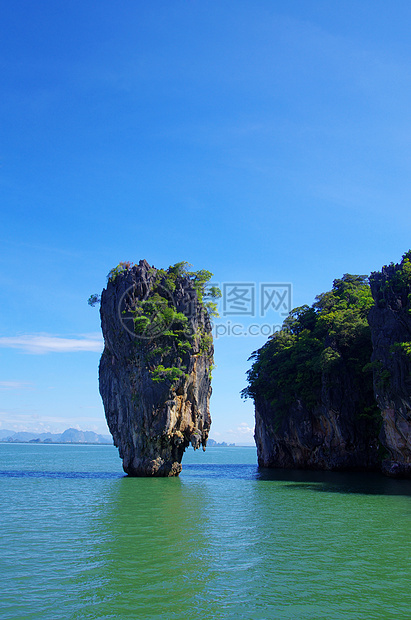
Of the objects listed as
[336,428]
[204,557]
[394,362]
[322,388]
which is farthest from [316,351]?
[204,557]

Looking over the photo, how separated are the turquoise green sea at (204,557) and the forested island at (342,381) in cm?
983

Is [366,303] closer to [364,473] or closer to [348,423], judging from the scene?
[348,423]

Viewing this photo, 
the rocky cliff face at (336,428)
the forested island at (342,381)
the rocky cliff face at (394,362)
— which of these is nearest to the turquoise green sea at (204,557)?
the rocky cliff face at (394,362)

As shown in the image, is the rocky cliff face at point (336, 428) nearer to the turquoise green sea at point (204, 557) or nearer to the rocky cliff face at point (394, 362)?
the rocky cliff face at point (394, 362)

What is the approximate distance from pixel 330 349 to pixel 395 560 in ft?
93.7

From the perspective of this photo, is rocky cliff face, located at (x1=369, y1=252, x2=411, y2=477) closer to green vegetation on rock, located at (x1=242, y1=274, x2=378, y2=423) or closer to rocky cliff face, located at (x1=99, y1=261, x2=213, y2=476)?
green vegetation on rock, located at (x1=242, y1=274, x2=378, y2=423)

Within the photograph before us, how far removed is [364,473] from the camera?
1612 inches

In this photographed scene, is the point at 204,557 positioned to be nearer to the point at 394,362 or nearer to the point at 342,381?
the point at 394,362

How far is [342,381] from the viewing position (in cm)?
4219

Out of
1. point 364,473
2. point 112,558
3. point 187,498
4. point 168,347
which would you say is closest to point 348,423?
point 364,473

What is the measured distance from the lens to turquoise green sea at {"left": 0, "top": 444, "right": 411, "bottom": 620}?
10258mm

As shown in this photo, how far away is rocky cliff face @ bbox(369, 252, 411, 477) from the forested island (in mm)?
68

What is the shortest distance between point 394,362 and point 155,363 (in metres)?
16.6

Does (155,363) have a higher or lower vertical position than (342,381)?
higher
